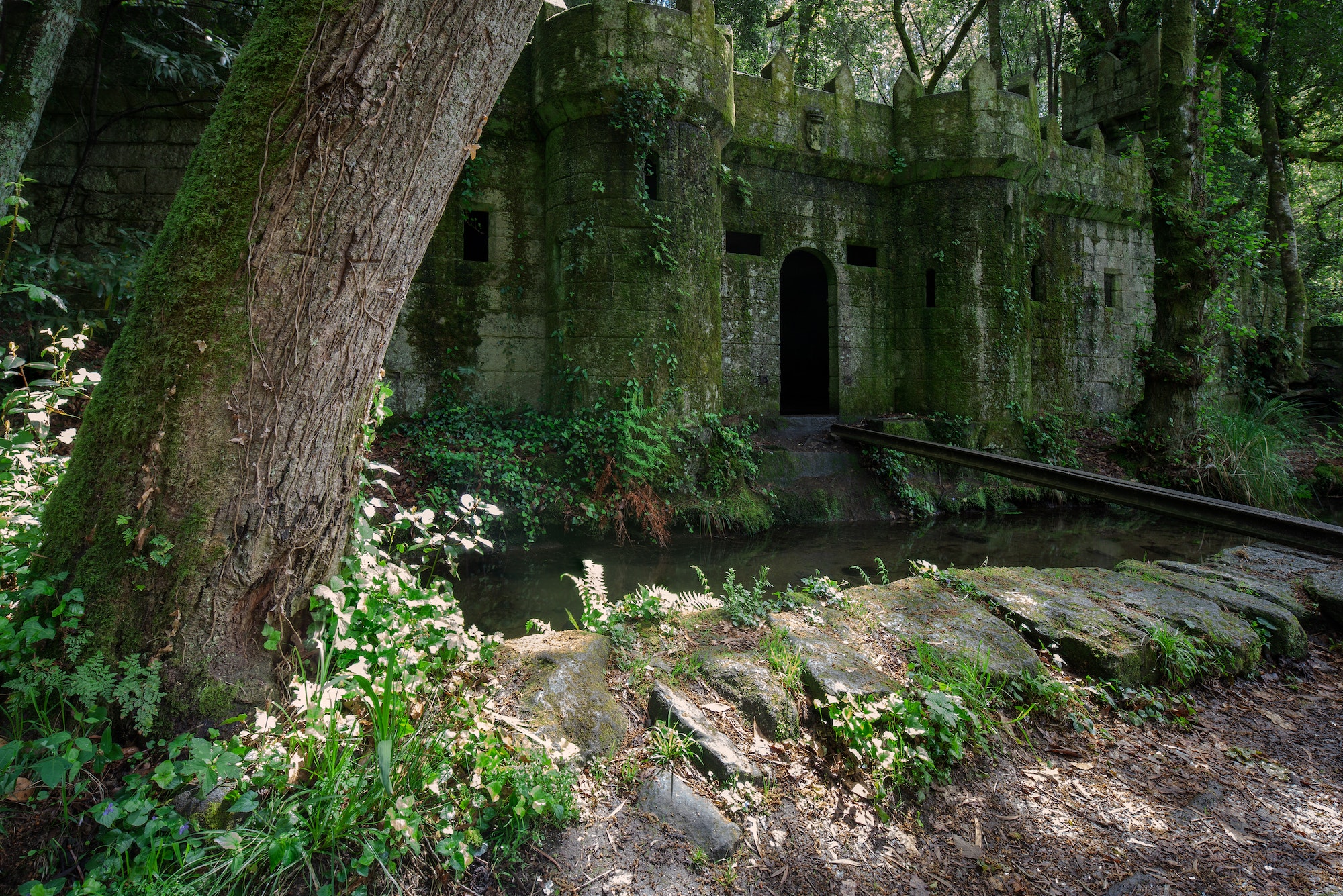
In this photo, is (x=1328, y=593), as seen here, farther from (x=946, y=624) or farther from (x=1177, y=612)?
(x=946, y=624)

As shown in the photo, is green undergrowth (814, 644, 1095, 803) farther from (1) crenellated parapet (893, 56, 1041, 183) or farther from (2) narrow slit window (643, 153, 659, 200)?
(1) crenellated parapet (893, 56, 1041, 183)

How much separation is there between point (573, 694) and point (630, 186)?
5.74m

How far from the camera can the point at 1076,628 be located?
2623 mm

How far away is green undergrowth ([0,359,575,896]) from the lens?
52.8 inches

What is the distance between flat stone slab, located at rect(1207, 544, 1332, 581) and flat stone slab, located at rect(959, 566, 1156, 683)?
155cm

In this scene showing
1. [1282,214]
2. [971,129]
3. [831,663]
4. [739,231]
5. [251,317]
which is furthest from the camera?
[1282,214]

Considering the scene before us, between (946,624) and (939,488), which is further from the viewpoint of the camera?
(939,488)

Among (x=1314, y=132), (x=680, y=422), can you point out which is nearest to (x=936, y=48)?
(x=1314, y=132)

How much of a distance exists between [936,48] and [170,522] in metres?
21.7

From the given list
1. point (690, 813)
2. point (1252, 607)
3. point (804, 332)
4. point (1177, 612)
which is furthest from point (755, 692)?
point (804, 332)

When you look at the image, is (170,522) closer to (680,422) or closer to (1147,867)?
(1147,867)

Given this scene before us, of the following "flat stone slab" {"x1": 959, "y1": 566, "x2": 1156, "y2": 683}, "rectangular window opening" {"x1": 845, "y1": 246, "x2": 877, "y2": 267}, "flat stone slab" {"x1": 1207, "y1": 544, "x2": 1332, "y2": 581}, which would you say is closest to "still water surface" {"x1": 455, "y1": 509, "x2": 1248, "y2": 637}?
"flat stone slab" {"x1": 1207, "y1": 544, "x2": 1332, "y2": 581}

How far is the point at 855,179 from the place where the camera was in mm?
9023

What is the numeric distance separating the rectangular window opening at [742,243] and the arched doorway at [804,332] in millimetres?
2101
